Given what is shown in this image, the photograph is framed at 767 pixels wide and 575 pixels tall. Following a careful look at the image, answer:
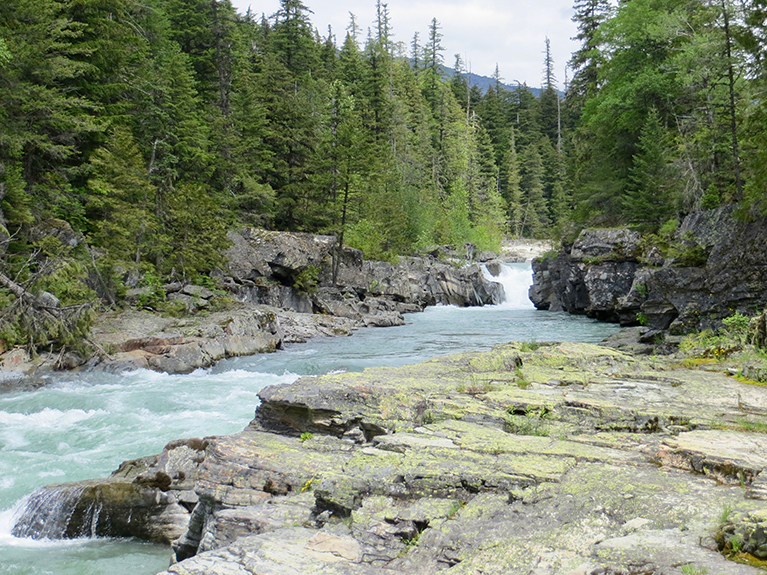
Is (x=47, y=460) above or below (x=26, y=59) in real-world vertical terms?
below

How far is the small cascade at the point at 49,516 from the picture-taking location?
22.2ft

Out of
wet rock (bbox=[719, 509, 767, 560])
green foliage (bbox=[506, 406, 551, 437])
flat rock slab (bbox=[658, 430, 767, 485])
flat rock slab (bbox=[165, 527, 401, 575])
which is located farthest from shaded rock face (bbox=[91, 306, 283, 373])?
wet rock (bbox=[719, 509, 767, 560])

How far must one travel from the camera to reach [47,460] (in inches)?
346

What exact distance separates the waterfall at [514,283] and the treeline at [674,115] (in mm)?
9738

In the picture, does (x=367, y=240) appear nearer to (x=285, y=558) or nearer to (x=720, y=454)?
(x=720, y=454)

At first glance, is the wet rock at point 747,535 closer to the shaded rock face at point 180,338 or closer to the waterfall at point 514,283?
the shaded rock face at point 180,338

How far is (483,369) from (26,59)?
1932cm

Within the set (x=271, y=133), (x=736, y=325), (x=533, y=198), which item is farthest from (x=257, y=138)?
(x=533, y=198)

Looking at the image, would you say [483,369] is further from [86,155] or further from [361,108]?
[361,108]

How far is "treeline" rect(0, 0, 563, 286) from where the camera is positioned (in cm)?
1928

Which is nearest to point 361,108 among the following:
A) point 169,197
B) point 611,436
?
point 169,197

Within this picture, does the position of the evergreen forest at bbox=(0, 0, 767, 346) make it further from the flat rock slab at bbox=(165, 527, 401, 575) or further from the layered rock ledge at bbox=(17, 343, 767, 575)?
the flat rock slab at bbox=(165, 527, 401, 575)

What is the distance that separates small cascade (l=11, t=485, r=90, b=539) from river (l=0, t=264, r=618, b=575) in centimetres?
13

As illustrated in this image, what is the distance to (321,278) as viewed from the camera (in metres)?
30.8
